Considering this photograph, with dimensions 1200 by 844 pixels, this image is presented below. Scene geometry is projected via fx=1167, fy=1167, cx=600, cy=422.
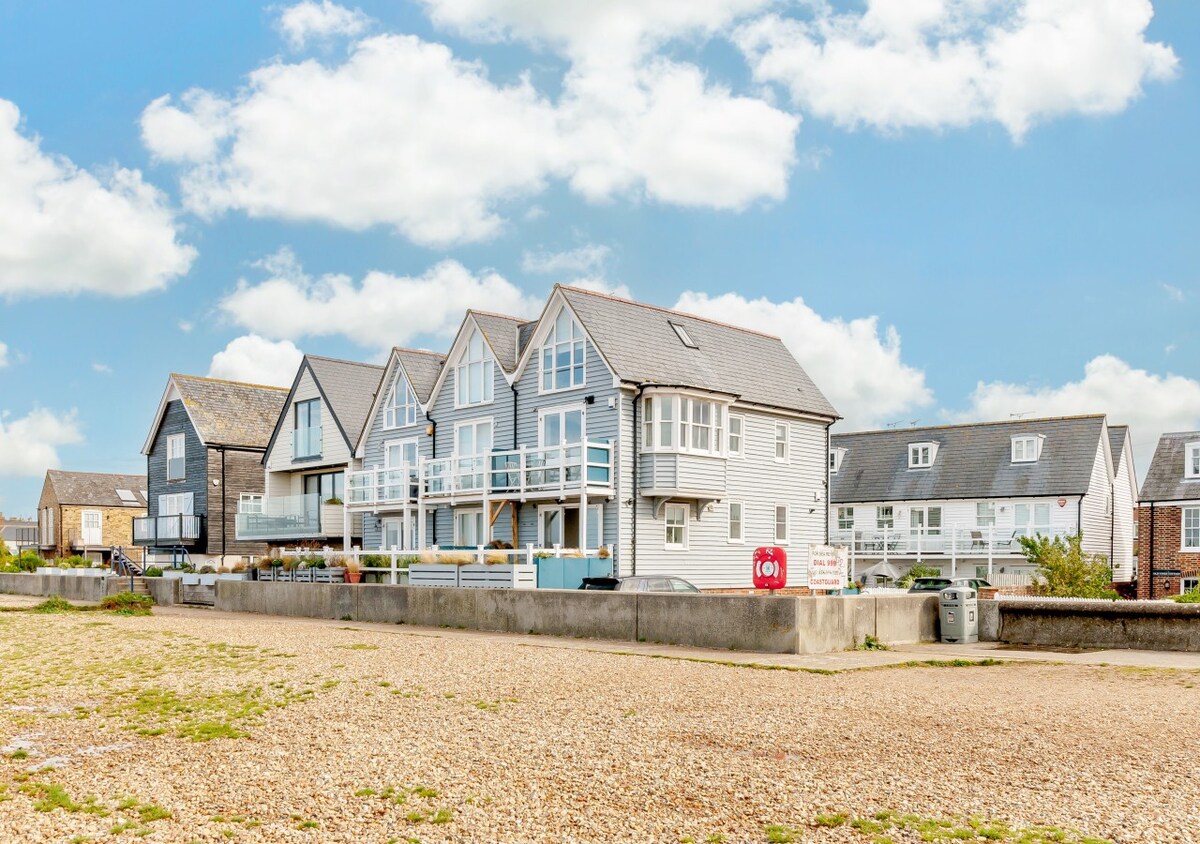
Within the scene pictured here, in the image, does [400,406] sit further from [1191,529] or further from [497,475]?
[1191,529]

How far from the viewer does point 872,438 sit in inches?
2191

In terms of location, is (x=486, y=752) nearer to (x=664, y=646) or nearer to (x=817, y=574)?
(x=664, y=646)

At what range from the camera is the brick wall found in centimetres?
4747

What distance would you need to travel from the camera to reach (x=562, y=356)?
36.3 metres

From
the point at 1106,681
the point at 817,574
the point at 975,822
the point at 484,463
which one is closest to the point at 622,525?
the point at 484,463

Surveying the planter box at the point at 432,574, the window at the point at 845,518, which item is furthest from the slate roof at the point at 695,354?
the window at the point at 845,518

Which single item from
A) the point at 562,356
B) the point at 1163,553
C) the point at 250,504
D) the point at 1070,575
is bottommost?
the point at 1163,553

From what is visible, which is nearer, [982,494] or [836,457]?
[982,494]

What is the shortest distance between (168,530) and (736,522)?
2862cm

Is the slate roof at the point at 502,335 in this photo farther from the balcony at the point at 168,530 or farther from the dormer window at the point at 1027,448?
the dormer window at the point at 1027,448

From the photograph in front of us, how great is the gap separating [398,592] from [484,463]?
1159cm

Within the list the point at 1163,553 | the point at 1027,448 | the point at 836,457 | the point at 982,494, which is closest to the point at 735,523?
the point at 982,494

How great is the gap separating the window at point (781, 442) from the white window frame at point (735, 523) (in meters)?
2.76

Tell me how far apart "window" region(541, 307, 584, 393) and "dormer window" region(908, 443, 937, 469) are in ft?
74.9
